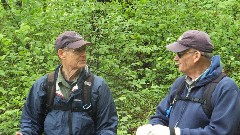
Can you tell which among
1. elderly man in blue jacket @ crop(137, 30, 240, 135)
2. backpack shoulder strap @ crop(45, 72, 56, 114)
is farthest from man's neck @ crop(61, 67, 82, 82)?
elderly man in blue jacket @ crop(137, 30, 240, 135)

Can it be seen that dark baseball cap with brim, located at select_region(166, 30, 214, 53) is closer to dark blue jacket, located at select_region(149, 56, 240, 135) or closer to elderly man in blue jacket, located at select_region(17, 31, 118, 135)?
dark blue jacket, located at select_region(149, 56, 240, 135)

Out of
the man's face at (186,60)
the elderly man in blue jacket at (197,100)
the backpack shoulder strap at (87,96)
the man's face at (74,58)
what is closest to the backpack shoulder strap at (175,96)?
the elderly man in blue jacket at (197,100)

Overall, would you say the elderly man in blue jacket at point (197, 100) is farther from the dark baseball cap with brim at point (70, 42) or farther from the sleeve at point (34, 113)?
the sleeve at point (34, 113)

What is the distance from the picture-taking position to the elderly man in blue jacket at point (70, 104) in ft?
12.6

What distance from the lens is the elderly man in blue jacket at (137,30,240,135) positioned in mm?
3141

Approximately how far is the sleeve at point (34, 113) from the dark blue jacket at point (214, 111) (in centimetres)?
140

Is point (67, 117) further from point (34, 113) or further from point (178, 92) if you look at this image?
point (178, 92)

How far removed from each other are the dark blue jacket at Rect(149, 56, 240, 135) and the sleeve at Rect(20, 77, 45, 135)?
140cm

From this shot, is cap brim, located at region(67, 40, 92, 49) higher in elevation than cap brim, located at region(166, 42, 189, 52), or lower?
lower

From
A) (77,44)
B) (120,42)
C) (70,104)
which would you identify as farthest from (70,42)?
(120,42)

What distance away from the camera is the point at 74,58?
4.04 m

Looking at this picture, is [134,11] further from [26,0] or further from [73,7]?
[26,0]

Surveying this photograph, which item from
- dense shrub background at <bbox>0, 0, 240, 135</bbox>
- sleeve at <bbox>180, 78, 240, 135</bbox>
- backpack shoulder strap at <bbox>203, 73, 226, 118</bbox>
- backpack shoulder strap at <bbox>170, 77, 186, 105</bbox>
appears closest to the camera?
sleeve at <bbox>180, 78, 240, 135</bbox>

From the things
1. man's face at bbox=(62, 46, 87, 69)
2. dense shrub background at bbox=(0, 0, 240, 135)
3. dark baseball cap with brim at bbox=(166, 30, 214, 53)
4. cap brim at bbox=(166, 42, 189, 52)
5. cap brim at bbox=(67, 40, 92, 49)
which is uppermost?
dark baseball cap with brim at bbox=(166, 30, 214, 53)
